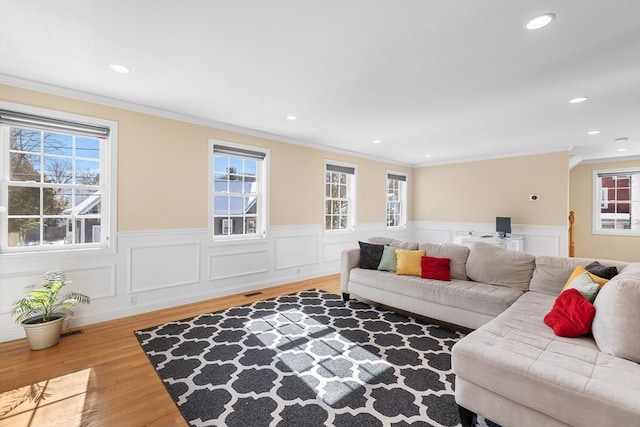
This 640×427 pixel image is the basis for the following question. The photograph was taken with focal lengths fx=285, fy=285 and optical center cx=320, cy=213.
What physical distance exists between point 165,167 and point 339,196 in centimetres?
342

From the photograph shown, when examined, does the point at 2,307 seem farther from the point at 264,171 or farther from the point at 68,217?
the point at 264,171

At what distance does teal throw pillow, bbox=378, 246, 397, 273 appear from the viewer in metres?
3.87

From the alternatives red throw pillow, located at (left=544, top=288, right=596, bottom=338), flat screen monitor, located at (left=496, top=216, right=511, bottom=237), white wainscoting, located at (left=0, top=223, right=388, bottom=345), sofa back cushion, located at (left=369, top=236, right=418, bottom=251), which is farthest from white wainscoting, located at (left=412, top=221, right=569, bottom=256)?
red throw pillow, located at (left=544, top=288, right=596, bottom=338)

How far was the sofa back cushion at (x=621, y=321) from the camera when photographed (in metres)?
1.59

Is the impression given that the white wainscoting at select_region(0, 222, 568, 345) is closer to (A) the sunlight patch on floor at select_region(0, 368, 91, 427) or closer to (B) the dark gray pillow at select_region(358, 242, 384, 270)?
(A) the sunlight patch on floor at select_region(0, 368, 91, 427)

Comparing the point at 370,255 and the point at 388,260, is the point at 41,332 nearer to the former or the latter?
the point at 370,255

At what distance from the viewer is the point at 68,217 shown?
3.21m

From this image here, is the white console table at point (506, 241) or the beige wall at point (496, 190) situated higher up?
the beige wall at point (496, 190)

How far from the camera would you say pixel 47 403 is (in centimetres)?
198

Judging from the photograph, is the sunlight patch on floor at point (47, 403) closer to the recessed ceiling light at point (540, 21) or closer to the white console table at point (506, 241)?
the recessed ceiling light at point (540, 21)

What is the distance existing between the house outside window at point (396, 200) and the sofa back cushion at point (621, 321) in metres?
5.54

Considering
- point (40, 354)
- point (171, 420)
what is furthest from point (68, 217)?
point (171, 420)

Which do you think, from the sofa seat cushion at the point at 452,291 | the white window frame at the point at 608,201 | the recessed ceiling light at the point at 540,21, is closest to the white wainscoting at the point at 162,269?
the sofa seat cushion at the point at 452,291

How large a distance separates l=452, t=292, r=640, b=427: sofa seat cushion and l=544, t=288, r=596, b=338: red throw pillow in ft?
0.18
